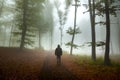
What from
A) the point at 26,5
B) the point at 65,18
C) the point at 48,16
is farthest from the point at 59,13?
the point at 26,5

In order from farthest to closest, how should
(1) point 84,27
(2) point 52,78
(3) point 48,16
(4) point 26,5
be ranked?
(1) point 84,27
(3) point 48,16
(4) point 26,5
(2) point 52,78

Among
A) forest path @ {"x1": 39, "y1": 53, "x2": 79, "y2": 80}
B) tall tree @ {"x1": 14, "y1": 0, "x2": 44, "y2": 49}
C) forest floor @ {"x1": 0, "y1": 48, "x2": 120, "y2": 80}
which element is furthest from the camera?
tall tree @ {"x1": 14, "y1": 0, "x2": 44, "y2": 49}

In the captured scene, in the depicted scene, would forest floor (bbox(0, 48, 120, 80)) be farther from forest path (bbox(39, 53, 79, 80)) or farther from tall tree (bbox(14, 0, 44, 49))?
tall tree (bbox(14, 0, 44, 49))

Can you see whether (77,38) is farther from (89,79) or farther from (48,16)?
(89,79)

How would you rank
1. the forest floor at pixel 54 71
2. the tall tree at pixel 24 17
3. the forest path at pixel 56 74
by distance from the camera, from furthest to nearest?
1. the tall tree at pixel 24 17
2. the forest floor at pixel 54 71
3. the forest path at pixel 56 74

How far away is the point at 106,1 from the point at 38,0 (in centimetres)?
1493

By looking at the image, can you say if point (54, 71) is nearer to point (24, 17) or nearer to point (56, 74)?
point (56, 74)

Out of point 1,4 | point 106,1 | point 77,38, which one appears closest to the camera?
point 106,1

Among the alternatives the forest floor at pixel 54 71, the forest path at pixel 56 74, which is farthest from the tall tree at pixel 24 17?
the forest path at pixel 56 74

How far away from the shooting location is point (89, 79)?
1125 cm

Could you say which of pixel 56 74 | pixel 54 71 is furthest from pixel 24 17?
pixel 56 74

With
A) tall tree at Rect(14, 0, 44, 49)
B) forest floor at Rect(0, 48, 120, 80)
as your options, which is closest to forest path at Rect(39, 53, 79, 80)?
forest floor at Rect(0, 48, 120, 80)

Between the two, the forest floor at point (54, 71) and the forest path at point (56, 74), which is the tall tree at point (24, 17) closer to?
the forest floor at point (54, 71)

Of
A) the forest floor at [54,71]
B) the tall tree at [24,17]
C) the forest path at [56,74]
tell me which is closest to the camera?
the forest path at [56,74]
